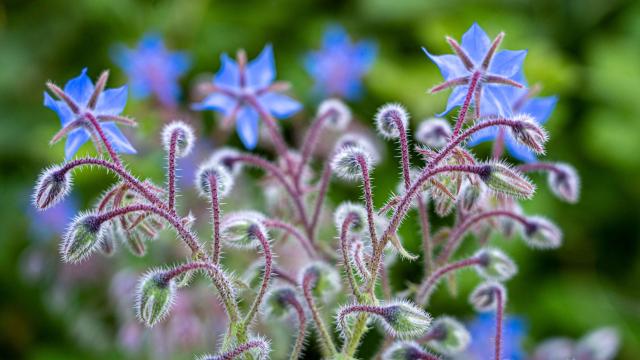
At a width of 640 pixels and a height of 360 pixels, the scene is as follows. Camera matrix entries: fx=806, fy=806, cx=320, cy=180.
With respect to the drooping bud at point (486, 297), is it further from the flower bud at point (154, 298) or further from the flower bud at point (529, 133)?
the flower bud at point (154, 298)

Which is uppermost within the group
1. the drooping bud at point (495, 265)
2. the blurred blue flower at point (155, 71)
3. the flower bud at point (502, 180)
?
the blurred blue flower at point (155, 71)

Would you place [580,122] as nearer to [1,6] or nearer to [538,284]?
[538,284]

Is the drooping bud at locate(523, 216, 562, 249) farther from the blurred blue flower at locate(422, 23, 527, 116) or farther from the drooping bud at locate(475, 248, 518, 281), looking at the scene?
the blurred blue flower at locate(422, 23, 527, 116)

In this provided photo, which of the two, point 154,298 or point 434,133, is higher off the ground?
point 434,133

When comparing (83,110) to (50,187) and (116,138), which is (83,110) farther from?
(50,187)

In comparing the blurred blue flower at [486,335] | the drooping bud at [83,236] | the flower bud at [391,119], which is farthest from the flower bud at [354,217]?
the blurred blue flower at [486,335]

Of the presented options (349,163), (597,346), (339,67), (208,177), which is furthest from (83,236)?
(339,67)

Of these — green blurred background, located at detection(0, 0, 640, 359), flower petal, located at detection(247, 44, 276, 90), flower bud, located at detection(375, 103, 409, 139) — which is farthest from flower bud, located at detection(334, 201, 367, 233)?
green blurred background, located at detection(0, 0, 640, 359)
